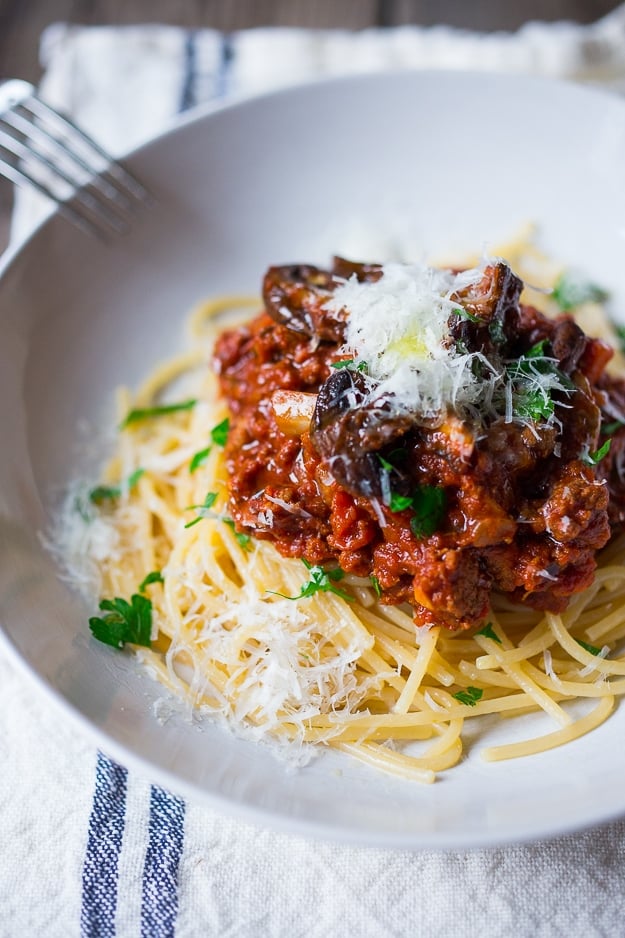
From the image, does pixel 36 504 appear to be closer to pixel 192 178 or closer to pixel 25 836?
pixel 25 836

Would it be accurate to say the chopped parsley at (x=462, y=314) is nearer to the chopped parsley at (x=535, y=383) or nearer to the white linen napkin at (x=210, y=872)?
the chopped parsley at (x=535, y=383)

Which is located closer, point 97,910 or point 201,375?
point 97,910

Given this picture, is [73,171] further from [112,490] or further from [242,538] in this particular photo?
[242,538]

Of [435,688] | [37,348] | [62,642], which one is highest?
[37,348]

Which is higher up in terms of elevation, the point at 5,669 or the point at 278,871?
the point at 5,669

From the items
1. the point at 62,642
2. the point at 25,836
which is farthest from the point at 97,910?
the point at 62,642
